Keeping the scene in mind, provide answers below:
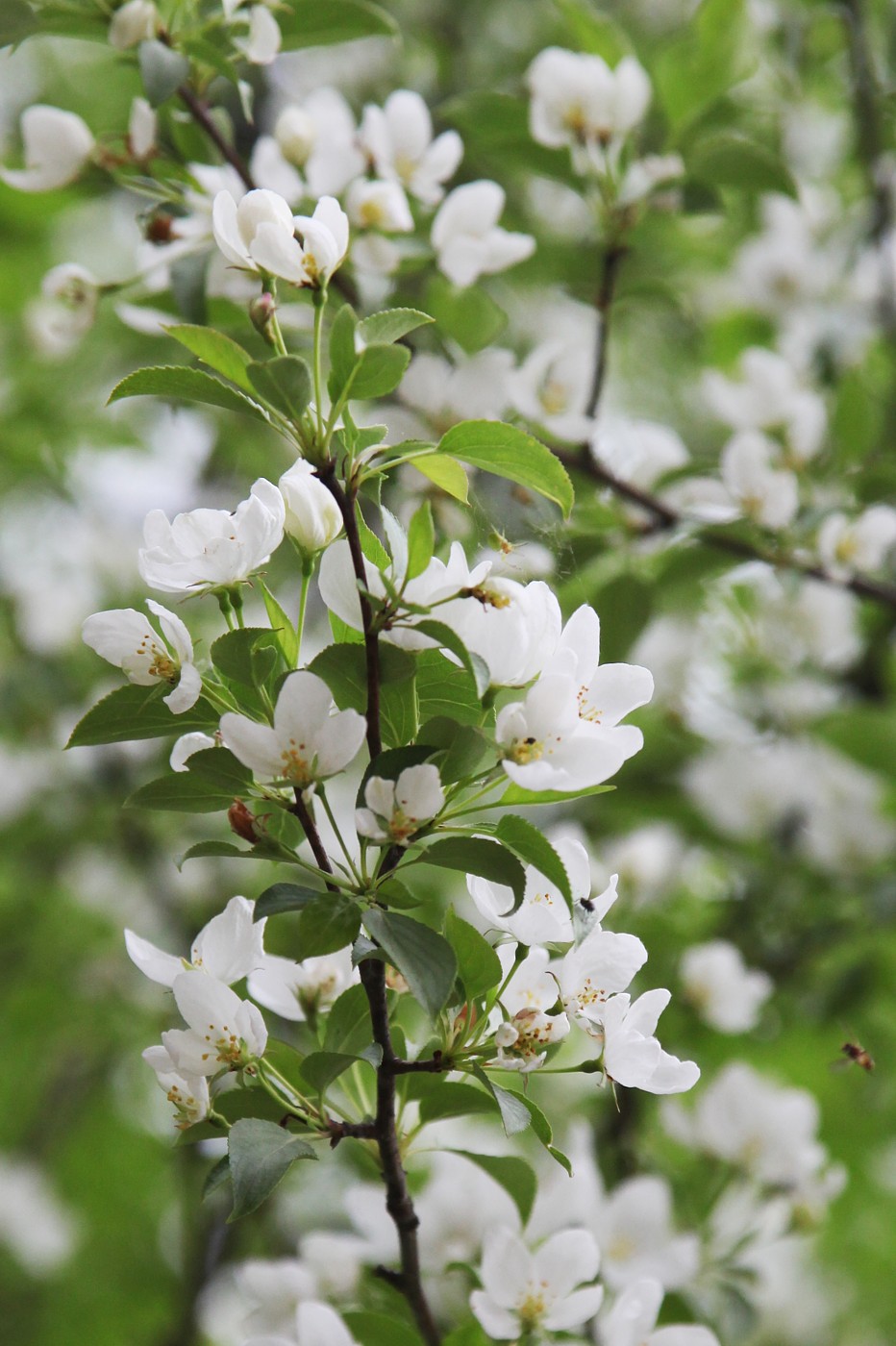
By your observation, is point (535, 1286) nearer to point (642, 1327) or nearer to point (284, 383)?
point (642, 1327)

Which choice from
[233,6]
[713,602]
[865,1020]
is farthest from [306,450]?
[713,602]

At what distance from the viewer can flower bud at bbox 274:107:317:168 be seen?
140cm

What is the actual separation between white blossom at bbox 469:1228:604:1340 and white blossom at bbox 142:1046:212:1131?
11.3 inches

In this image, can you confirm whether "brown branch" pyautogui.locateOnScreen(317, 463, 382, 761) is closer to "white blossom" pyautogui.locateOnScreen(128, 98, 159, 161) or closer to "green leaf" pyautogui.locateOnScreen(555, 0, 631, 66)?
"white blossom" pyautogui.locateOnScreen(128, 98, 159, 161)

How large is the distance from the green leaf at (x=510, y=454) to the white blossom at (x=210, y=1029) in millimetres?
377

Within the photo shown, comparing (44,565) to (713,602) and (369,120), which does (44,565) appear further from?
(369,120)

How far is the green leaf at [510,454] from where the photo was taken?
84 cm

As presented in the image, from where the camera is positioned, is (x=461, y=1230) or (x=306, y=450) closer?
(x=306, y=450)

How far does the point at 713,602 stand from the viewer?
2650 mm

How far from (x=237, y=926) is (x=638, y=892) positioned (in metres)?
1.16

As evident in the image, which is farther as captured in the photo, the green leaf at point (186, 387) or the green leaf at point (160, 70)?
the green leaf at point (160, 70)

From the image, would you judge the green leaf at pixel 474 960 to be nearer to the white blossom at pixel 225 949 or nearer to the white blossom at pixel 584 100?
the white blossom at pixel 225 949

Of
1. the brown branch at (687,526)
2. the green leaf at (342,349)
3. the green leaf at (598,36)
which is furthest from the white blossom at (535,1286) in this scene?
the green leaf at (598,36)

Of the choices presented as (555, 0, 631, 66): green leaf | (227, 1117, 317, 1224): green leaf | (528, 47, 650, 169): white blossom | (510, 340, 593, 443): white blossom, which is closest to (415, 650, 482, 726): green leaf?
(227, 1117, 317, 1224): green leaf
